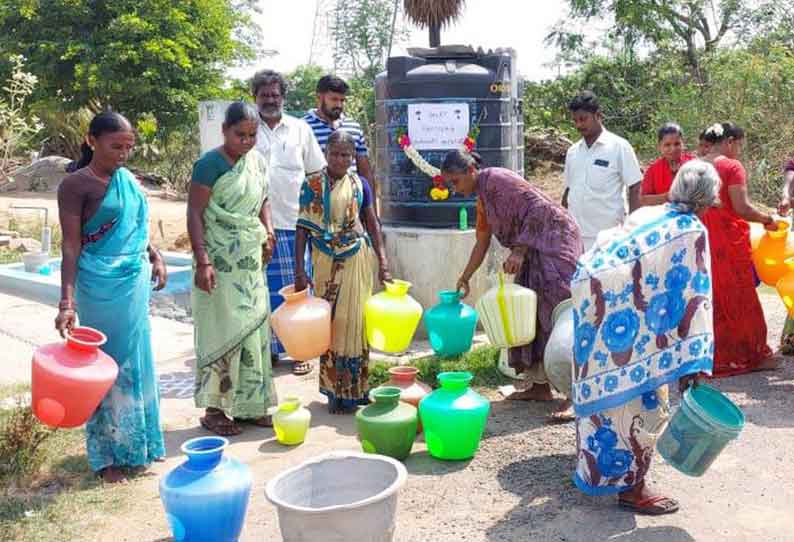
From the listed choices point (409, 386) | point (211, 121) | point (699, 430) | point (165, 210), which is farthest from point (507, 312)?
point (165, 210)

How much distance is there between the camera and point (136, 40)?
21.4 metres

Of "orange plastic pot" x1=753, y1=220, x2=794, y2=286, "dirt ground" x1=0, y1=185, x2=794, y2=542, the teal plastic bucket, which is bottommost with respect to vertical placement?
"dirt ground" x1=0, y1=185, x2=794, y2=542

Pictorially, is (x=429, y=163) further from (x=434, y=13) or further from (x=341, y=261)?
(x=434, y=13)

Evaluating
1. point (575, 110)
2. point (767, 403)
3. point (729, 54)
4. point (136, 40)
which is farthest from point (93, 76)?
point (767, 403)

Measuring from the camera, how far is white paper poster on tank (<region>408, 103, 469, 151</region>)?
635 cm

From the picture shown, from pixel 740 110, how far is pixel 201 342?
11270 mm

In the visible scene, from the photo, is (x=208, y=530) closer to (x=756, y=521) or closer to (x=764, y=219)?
(x=756, y=521)

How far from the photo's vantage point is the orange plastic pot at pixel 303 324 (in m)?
4.36

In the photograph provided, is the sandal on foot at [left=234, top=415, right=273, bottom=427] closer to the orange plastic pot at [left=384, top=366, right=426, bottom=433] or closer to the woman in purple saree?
the orange plastic pot at [left=384, top=366, right=426, bottom=433]

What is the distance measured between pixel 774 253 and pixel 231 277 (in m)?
3.39

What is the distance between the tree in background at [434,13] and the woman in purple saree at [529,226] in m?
8.22

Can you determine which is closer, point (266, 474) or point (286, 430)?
point (266, 474)

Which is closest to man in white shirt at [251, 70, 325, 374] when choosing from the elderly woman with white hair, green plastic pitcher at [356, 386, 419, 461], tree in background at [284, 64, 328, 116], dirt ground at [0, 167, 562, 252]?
green plastic pitcher at [356, 386, 419, 461]

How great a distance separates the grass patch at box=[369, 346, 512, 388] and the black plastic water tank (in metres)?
1.44
